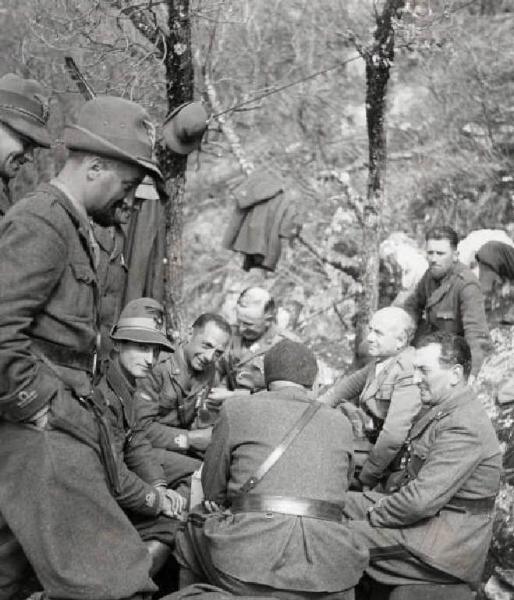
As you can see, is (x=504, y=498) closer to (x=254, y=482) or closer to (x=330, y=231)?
(x=254, y=482)

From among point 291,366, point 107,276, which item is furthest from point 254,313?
point 107,276

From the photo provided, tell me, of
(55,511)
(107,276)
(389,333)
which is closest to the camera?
(55,511)

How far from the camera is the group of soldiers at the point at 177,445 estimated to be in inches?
124

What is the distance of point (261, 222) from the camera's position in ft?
27.5

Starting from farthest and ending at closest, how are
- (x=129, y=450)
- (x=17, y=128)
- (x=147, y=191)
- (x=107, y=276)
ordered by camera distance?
(x=147, y=191) < (x=17, y=128) < (x=129, y=450) < (x=107, y=276)

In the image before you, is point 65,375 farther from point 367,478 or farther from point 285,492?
point 367,478

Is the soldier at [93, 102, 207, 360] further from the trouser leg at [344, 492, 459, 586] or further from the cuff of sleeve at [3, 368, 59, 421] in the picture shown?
the cuff of sleeve at [3, 368, 59, 421]

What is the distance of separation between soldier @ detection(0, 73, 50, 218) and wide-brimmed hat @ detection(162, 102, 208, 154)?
5.62ft

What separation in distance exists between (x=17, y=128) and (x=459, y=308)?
380cm

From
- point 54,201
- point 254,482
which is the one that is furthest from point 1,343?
point 254,482

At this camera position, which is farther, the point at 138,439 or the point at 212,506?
the point at 138,439

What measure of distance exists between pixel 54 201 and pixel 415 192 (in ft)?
35.0

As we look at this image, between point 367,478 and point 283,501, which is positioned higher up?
point 283,501

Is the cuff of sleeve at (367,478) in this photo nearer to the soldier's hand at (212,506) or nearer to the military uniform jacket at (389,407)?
Answer: the military uniform jacket at (389,407)
